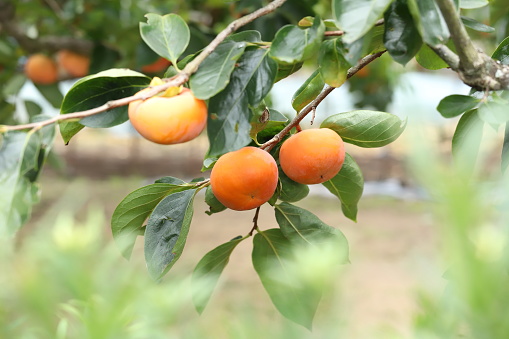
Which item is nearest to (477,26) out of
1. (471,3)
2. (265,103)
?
(471,3)

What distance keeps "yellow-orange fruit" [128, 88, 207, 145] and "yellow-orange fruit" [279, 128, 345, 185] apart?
0.43 feet

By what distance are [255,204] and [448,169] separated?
315mm

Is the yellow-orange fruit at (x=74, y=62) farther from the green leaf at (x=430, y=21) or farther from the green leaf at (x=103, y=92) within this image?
the green leaf at (x=430, y=21)

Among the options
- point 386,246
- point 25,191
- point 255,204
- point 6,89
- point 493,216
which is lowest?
point 386,246

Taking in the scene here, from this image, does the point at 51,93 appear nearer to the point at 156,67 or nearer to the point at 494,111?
the point at 156,67

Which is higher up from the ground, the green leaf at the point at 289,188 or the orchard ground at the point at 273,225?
the green leaf at the point at 289,188

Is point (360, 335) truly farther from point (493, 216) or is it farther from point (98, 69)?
point (98, 69)

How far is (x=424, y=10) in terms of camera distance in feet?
Result: 1.47

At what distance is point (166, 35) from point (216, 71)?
96 mm

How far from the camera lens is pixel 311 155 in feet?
1.80

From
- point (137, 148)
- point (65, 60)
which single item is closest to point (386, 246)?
point (65, 60)

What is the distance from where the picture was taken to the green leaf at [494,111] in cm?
48

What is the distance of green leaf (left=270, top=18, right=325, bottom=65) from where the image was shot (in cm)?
47

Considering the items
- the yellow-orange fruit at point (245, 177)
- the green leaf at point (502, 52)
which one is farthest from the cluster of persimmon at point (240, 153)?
the green leaf at point (502, 52)
